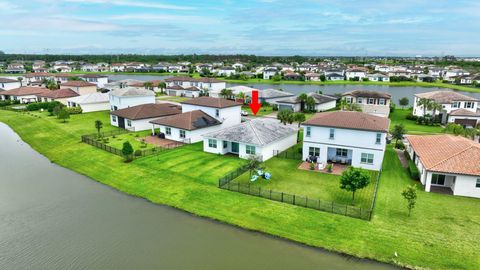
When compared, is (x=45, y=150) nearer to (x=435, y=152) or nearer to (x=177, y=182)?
(x=177, y=182)

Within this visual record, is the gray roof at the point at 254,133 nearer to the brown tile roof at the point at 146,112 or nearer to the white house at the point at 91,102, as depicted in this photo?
the brown tile roof at the point at 146,112

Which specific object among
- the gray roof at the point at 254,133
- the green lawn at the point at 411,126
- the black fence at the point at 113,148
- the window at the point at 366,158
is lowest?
the green lawn at the point at 411,126

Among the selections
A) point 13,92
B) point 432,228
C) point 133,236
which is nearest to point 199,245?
point 133,236

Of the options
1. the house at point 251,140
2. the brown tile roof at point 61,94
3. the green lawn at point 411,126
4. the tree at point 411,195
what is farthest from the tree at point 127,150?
the brown tile roof at point 61,94

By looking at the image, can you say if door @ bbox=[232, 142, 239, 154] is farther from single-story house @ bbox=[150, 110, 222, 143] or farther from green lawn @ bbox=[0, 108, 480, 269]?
single-story house @ bbox=[150, 110, 222, 143]

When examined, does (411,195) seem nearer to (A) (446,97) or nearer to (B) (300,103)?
(A) (446,97)

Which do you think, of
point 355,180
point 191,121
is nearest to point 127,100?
point 191,121
